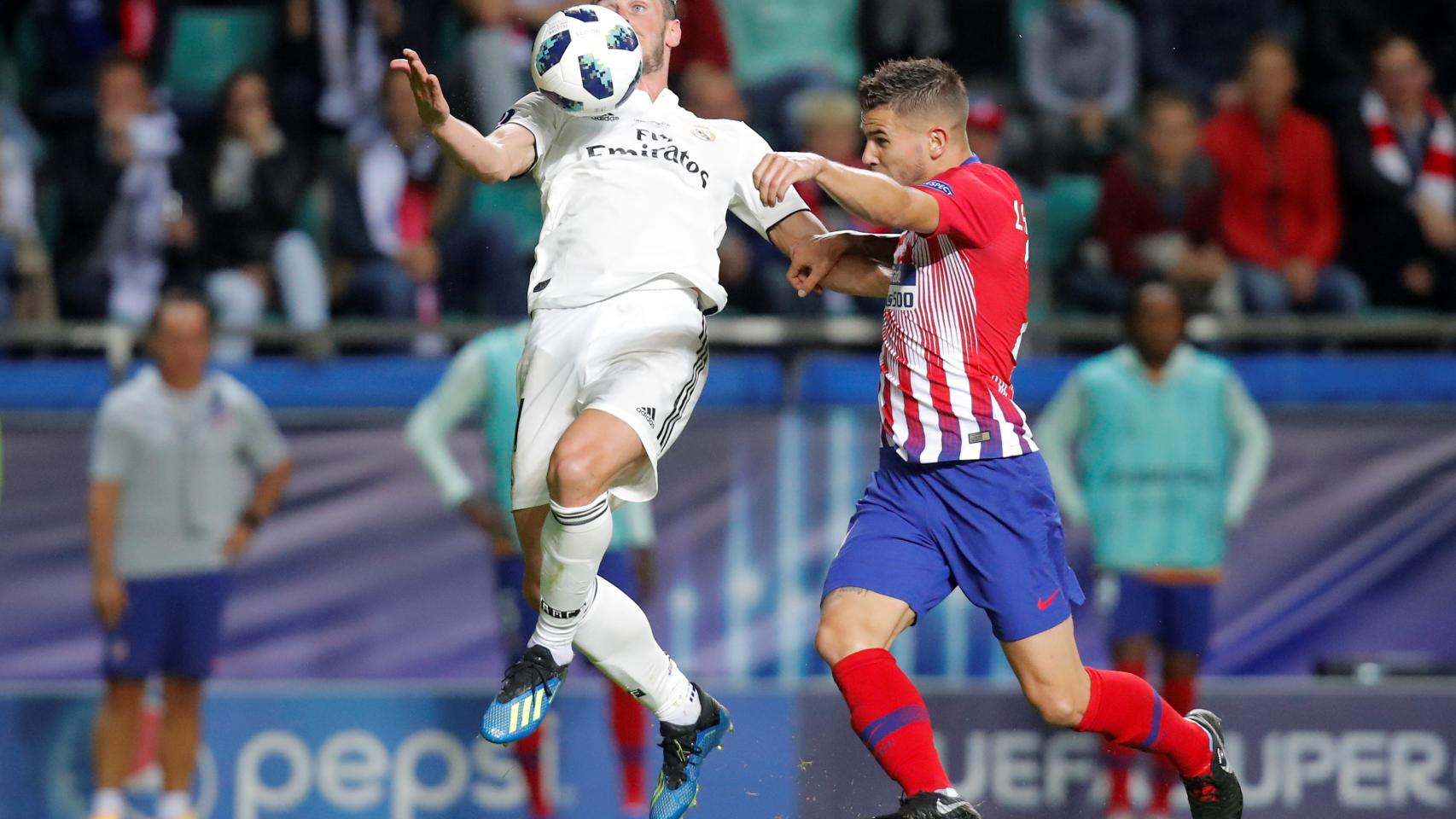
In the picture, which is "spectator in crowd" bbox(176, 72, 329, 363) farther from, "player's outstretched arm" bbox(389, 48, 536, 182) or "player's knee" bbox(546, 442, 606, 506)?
"player's knee" bbox(546, 442, 606, 506)

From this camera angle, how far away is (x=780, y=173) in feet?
14.2

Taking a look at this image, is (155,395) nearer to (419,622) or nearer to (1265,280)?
(419,622)

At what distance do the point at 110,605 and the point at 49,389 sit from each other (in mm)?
1353

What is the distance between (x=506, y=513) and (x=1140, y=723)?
11.0 ft

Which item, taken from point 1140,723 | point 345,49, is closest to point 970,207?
point 1140,723

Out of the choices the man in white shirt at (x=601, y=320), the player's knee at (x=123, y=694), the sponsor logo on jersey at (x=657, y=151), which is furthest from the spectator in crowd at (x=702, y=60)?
the sponsor logo on jersey at (x=657, y=151)

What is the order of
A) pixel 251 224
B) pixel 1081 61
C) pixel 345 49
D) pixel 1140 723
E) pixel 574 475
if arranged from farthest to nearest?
1. pixel 1081 61
2. pixel 345 49
3. pixel 251 224
4. pixel 1140 723
5. pixel 574 475

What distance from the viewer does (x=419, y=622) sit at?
8742 mm

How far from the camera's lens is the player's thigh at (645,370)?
15.9 feet

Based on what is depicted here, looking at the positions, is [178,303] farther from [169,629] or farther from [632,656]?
[632,656]

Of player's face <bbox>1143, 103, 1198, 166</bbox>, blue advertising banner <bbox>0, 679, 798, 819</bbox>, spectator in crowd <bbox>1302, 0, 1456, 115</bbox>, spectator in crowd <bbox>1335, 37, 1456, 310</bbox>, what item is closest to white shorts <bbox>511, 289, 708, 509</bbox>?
blue advertising banner <bbox>0, 679, 798, 819</bbox>

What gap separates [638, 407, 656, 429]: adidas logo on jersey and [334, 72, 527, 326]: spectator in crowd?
12.9 feet

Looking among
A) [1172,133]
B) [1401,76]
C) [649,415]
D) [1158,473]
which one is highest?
[1401,76]

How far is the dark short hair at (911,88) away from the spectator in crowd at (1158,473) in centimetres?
339
